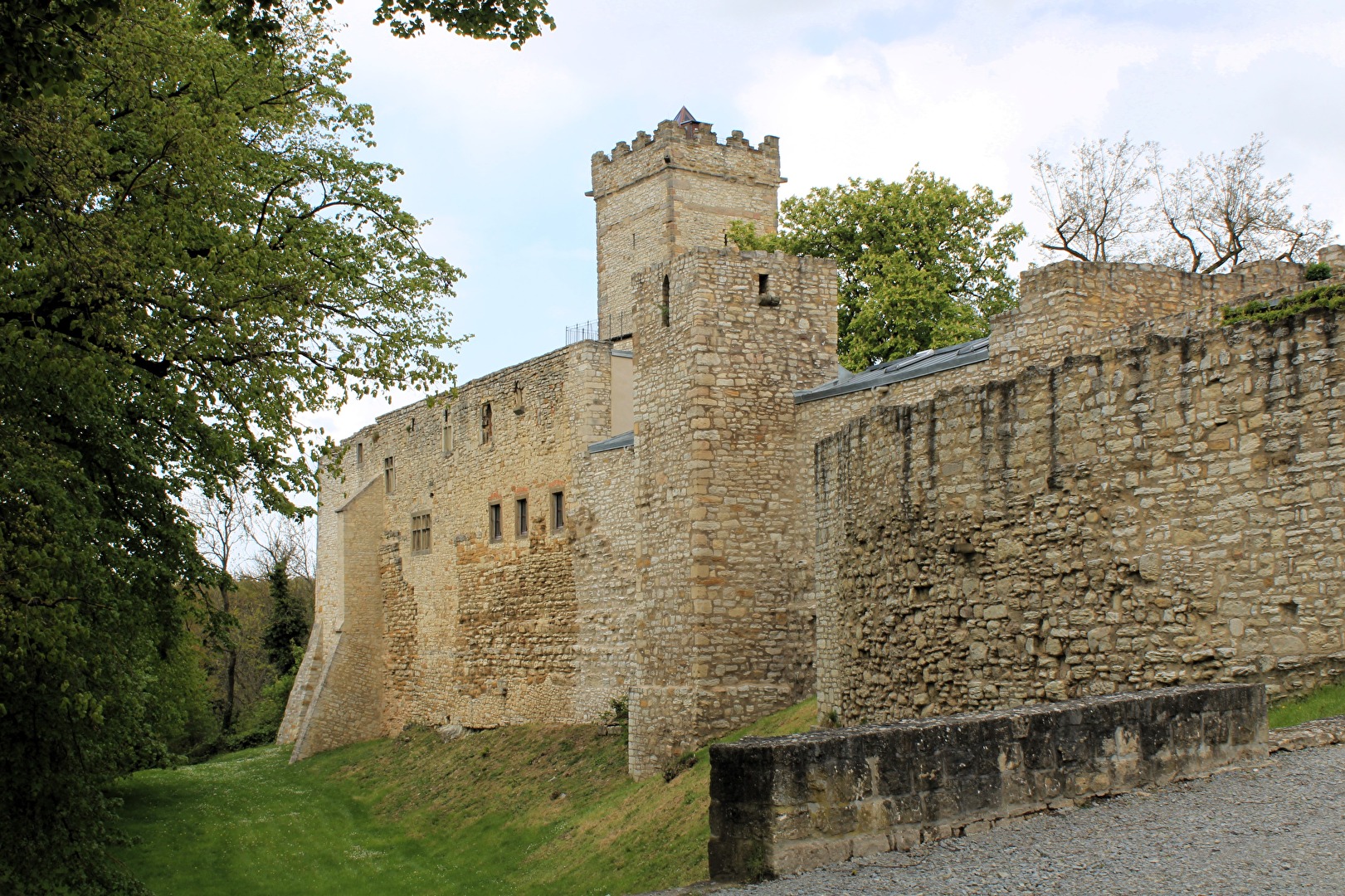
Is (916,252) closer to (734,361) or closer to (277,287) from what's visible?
(734,361)

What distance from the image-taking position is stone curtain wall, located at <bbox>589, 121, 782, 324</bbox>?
49500 mm

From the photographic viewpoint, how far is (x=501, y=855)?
64.1 feet

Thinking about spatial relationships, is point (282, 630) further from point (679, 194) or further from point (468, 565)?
point (679, 194)

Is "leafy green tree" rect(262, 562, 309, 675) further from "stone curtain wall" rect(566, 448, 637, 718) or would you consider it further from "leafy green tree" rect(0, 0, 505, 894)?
"leafy green tree" rect(0, 0, 505, 894)

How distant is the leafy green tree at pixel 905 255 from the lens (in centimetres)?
3056

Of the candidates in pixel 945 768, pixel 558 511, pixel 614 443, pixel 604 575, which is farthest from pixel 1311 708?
pixel 558 511

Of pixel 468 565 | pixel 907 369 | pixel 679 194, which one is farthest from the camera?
pixel 679 194

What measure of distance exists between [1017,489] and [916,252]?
22.6 meters

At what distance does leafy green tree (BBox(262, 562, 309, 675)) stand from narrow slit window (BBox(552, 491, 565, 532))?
17957 millimetres

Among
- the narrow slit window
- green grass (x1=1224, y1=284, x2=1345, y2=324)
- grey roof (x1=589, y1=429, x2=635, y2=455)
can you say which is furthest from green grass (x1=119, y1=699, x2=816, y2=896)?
green grass (x1=1224, y1=284, x2=1345, y2=324)

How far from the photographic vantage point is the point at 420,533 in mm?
32156

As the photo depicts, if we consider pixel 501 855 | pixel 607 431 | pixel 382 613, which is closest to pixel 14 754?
pixel 501 855

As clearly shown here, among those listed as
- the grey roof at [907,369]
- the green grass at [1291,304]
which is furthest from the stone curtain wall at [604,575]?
the green grass at [1291,304]

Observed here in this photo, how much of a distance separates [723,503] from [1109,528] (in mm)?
8471
